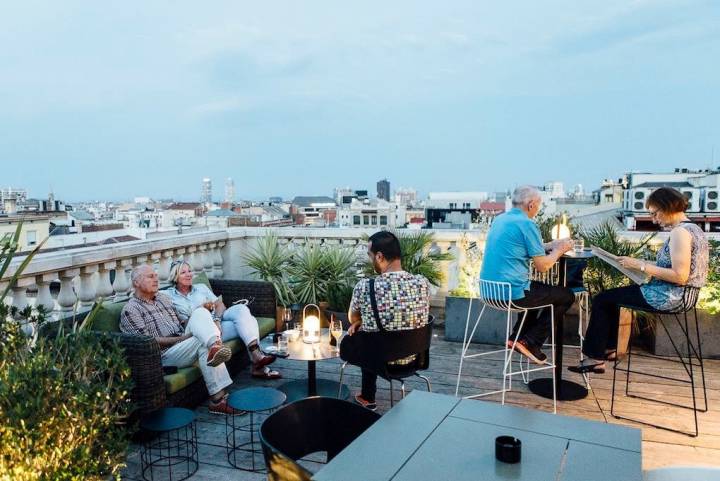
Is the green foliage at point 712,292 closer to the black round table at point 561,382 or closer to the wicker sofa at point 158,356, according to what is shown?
the black round table at point 561,382

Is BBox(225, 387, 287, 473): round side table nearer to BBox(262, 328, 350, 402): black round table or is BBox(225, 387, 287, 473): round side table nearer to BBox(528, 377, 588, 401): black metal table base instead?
BBox(262, 328, 350, 402): black round table

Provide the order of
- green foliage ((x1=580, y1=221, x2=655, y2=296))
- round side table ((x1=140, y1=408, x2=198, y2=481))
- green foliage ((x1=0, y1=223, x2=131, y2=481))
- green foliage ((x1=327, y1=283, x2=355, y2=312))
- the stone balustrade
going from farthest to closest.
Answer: green foliage ((x1=327, y1=283, x2=355, y2=312)), green foliage ((x1=580, y1=221, x2=655, y2=296)), the stone balustrade, round side table ((x1=140, y1=408, x2=198, y2=481)), green foliage ((x1=0, y1=223, x2=131, y2=481))

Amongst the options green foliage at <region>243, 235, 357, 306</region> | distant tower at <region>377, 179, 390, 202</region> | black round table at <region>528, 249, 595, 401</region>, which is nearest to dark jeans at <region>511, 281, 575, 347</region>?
black round table at <region>528, 249, 595, 401</region>

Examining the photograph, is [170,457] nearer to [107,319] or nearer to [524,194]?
[107,319]

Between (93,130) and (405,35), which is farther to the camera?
(93,130)

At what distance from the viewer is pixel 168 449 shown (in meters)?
3.25

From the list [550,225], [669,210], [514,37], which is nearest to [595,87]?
[514,37]

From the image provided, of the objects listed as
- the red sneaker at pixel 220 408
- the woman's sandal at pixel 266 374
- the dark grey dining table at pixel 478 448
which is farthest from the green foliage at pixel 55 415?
the woman's sandal at pixel 266 374

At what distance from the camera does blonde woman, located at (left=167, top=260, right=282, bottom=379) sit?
4.38 meters

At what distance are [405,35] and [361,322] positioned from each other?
24.6m

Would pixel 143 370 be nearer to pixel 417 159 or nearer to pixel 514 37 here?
pixel 514 37

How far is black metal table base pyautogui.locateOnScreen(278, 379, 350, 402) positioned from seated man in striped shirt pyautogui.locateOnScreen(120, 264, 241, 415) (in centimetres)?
40

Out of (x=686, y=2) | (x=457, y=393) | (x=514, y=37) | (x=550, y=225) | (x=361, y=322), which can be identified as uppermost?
(x=514, y=37)

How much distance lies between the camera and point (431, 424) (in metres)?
1.75
